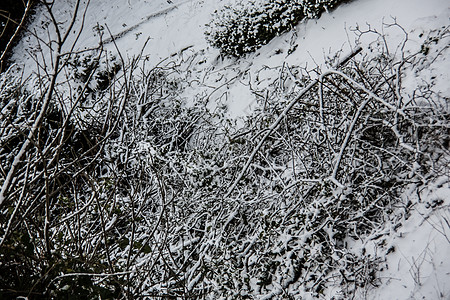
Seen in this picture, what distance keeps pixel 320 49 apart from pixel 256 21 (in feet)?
5.61

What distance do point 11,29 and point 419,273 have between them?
14.3 m

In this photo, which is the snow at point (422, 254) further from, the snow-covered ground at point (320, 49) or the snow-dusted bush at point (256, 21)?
the snow-dusted bush at point (256, 21)

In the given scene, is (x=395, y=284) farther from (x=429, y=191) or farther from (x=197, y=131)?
(x=197, y=131)

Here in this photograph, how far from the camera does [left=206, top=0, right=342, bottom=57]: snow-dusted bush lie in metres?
5.74

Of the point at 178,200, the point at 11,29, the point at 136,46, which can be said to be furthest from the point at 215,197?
the point at 11,29

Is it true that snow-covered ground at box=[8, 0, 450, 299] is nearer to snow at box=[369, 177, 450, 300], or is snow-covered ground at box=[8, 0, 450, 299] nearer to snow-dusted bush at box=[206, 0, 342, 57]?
snow at box=[369, 177, 450, 300]

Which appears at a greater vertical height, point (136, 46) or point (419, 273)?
point (136, 46)

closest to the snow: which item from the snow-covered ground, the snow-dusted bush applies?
the snow-covered ground

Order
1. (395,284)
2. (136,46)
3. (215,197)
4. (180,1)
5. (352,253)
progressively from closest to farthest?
(395,284), (352,253), (215,197), (136,46), (180,1)

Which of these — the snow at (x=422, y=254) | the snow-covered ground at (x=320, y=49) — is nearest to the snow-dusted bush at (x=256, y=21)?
the snow-covered ground at (x=320, y=49)

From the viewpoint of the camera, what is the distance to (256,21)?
631cm

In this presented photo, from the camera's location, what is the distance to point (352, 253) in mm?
2967

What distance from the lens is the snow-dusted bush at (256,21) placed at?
574 cm

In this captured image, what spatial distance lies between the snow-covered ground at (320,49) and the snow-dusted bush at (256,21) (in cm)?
19
